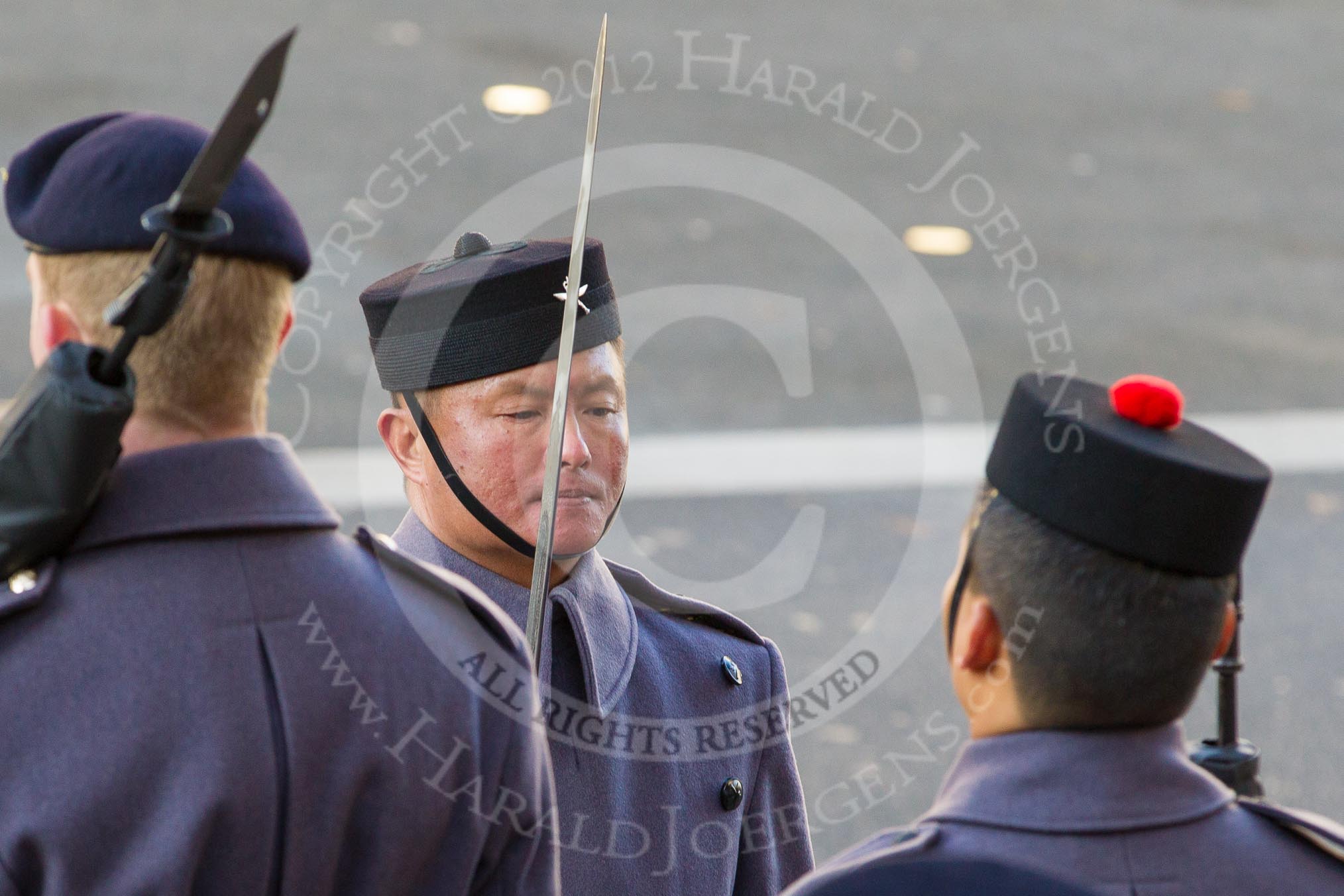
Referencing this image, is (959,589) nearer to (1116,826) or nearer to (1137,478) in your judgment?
(1137,478)

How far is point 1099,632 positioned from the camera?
75.8 inches

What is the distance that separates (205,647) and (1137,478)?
1070 millimetres

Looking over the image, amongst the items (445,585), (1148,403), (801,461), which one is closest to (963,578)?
(1148,403)

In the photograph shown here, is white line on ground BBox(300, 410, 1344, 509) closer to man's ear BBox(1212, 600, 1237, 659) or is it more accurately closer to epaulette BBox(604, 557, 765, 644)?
epaulette BBox(604, 557, 765, 644)

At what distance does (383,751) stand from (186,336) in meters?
0.50

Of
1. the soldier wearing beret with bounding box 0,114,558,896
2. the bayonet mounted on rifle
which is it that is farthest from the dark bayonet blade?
the soldier wearing beret with bounding box 0,114,558,896

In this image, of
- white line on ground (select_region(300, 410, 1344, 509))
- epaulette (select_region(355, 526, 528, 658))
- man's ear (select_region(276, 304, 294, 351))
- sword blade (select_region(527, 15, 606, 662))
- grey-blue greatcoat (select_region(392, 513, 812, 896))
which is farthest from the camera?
white line on ground (select_region(300, 410, 1344, 509))

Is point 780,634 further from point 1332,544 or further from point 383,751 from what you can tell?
point 383,751

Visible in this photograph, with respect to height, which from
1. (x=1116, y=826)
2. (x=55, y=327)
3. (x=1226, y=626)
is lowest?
(x=1116, y=826)

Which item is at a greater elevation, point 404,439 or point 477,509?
point 404,439

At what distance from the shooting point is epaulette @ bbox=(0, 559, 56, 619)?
5.72 ft

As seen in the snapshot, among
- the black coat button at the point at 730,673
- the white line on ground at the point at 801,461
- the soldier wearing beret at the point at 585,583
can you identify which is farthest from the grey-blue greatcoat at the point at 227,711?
the white line on ground at the point at 801,461

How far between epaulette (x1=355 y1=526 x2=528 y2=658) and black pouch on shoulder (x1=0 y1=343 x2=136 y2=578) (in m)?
0.38

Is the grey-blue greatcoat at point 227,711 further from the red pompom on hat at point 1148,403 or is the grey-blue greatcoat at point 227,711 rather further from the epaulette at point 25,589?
the red pompom on hat at point 1148,403
